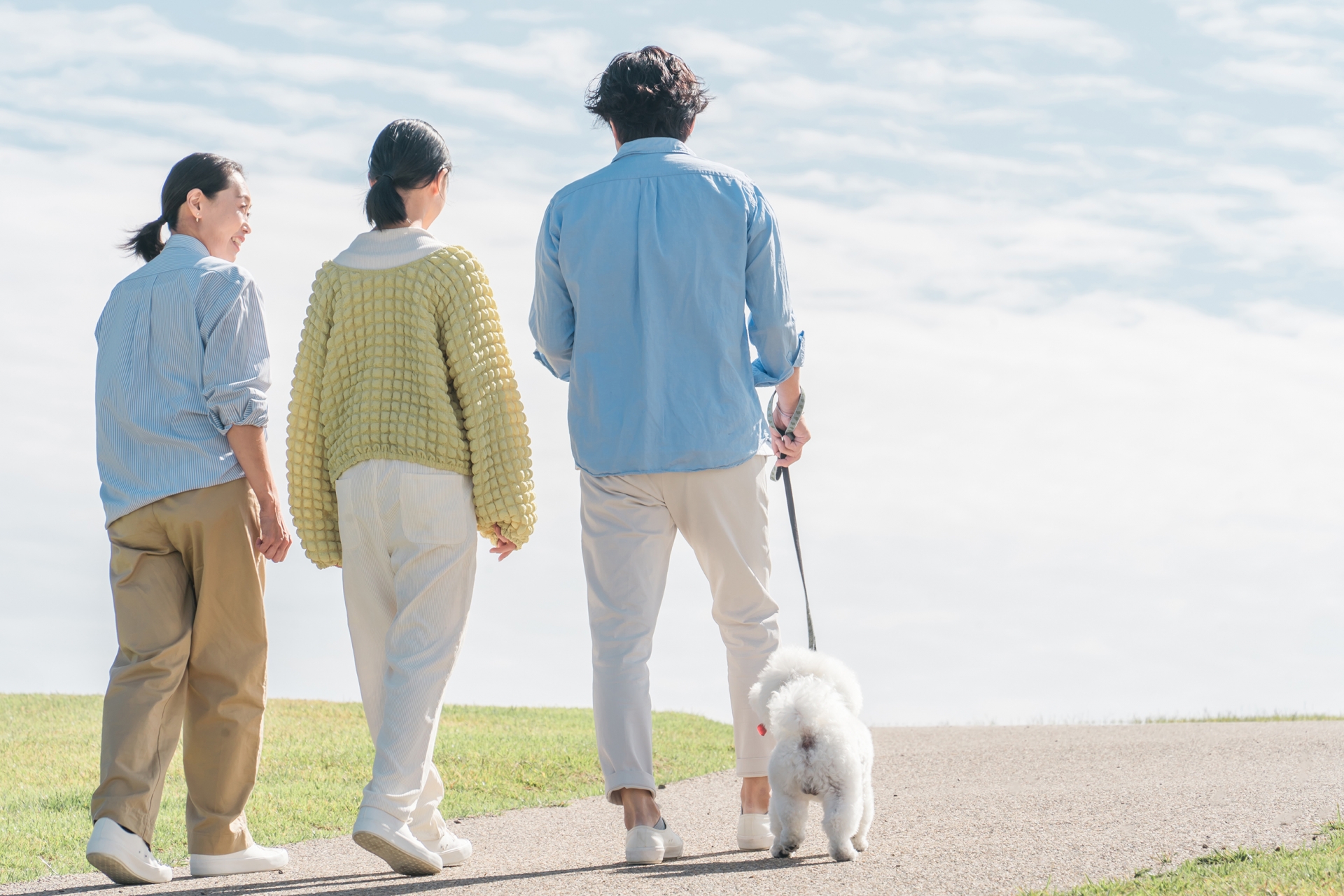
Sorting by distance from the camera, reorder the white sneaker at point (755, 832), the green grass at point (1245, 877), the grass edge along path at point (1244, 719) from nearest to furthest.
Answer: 1. the green grass at point (1245, 877)
2. the white sneaker at point (755, 832)
3. the grass edge along path at point (1244, 719)

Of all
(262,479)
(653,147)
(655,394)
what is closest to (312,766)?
(262,479)

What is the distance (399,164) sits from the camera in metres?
4.34

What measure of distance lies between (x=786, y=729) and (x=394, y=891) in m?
1.36

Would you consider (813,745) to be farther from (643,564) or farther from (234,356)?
(234,356)

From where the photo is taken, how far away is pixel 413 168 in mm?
4340

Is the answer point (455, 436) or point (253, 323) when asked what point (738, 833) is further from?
point (253, 323)

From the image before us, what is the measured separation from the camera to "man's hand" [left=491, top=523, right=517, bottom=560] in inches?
172

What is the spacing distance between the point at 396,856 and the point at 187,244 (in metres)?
2.41

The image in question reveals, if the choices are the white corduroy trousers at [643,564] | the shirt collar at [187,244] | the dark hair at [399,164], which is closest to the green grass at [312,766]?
the white corduroy trousers at [643,564]

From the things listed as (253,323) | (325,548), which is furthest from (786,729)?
Answer: (253,323)

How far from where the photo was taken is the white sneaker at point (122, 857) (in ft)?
14.3

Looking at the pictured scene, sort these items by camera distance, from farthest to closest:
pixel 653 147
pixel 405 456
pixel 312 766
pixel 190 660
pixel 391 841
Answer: pixel 312 766
pixel 190 660
pixel 653 147
pixel 405 456
pixel 391 841

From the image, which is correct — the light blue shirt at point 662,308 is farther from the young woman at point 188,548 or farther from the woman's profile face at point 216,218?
the woman's profile face at point 216,218

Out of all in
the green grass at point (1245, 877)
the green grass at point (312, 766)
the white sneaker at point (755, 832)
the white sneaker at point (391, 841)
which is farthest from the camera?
the green grass at point (312, 766)
